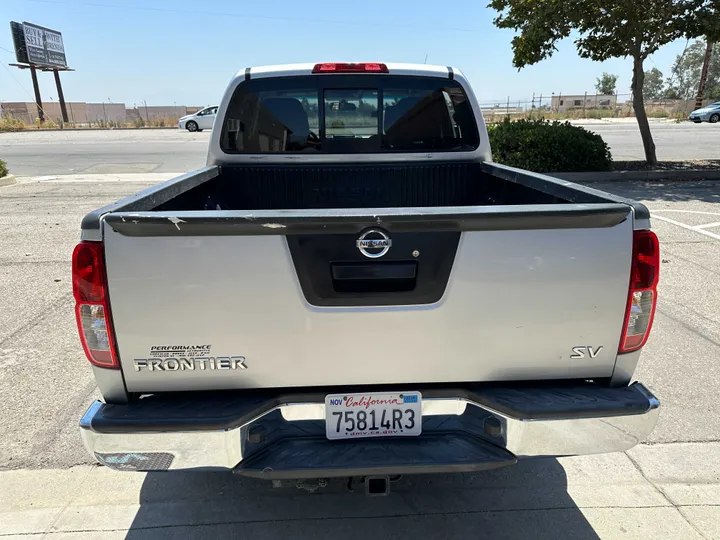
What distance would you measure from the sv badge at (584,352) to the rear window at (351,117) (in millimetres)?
2133

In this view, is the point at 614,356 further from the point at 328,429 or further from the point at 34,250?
the point at 34,250

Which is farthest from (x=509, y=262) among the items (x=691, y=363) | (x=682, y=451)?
(x=691, y=363)

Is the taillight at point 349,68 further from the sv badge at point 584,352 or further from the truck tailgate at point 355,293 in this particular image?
the sv badge at point 584,352

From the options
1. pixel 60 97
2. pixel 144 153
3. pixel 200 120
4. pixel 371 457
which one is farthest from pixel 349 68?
pixel 60 97

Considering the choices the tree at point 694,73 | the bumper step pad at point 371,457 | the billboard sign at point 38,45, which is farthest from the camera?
the tree at point 694,73

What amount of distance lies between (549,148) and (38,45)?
5215 centimetres

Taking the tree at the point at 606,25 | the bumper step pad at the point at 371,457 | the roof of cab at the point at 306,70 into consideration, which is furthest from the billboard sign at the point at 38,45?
the bumper step pad at the point at 371,457

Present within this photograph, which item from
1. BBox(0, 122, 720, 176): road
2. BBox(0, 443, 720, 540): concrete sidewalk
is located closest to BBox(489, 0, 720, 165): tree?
BBox(0, 122, 720, 176): road

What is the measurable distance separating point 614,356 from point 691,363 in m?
2.44

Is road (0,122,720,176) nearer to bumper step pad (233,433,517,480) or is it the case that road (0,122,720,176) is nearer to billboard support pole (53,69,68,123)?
bumper step pad (233,433,517,480)

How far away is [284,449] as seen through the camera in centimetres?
204

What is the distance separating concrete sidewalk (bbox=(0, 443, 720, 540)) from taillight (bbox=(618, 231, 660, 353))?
1048mm

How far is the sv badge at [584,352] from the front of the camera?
206 centimetres

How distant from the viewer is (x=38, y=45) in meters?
47.4
